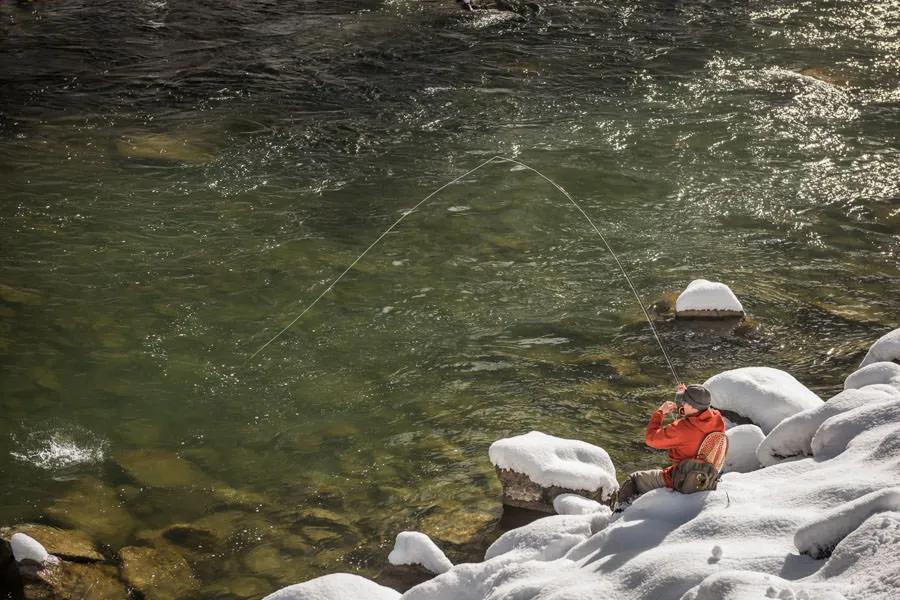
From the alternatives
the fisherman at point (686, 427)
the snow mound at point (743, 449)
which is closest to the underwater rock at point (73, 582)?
the fisherman at point (686, 427)

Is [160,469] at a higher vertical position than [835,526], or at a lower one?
lower

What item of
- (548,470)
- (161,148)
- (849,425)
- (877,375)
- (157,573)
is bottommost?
(157,573)

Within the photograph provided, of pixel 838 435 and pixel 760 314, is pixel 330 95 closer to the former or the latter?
pixel 760 314

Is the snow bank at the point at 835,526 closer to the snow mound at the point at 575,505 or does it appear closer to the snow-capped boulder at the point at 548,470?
the snow mound at the point at 575,505

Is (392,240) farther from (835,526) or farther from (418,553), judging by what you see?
(835,526)

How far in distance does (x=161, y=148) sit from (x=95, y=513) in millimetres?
6912

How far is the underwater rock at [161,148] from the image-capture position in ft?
42.1

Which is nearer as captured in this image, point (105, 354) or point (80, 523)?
point (80, 523)

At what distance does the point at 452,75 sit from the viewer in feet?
50.6

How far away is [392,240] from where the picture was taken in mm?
11102

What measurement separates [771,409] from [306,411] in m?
3.57

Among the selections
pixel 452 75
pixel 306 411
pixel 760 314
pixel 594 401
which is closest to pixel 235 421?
pixel 306 411

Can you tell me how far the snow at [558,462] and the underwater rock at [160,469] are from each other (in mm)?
2235

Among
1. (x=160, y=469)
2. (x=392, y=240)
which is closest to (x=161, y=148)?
(x=392, y=240)
